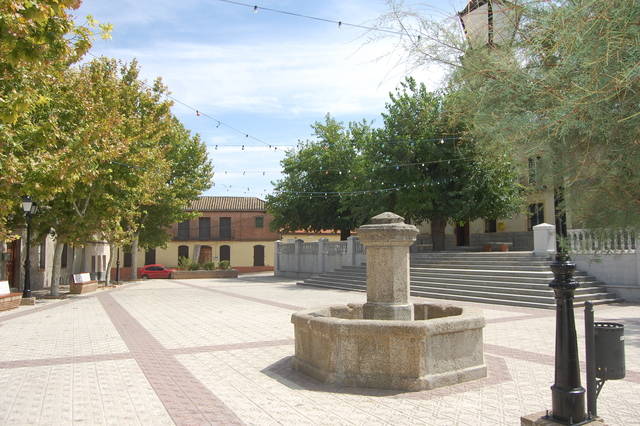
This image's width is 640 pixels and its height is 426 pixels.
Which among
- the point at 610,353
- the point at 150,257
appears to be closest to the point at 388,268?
the point at 610,353

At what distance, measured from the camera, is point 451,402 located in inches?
205

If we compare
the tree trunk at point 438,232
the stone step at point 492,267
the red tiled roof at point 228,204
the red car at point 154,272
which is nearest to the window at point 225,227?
the red tiled roof at point 228,204

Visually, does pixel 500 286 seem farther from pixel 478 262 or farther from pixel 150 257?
pixel 150 257

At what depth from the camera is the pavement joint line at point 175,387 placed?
480 centimetres

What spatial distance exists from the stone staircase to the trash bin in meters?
9.70

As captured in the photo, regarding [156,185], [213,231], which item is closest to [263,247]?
[213,231]

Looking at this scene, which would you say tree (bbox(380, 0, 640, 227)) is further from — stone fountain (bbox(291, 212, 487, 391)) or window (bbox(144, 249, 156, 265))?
window (bbox(144, 249, 156, 265))

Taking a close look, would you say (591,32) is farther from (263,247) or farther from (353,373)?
(263,247)

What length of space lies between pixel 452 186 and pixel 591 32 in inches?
841

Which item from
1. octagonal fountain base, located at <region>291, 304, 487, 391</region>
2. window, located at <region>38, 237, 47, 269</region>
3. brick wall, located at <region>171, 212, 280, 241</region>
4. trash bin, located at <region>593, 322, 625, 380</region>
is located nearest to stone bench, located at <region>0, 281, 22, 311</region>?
window, located at <region>38, 237, 47, 269</region>

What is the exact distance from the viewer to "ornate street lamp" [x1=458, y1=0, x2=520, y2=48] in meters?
3.53

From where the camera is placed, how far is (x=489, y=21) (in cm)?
398

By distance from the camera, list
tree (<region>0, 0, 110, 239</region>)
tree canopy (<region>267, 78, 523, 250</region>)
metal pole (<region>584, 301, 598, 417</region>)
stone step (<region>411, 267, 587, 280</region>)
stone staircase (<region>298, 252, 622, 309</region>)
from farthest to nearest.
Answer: tree canopy (<region>267, 78, 523, 250</region>) < stone step (<region>411, 267, 587, 280</region>) < stone staircase (<region>298, 252, 622, 309</region>) < tree (<region>0, 0, 110, 239</region>) < metal pole (<region>584, 301, 598, 417</region>)

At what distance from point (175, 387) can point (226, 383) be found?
59 cm
